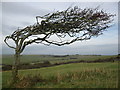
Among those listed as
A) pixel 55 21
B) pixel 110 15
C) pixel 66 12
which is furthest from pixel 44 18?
pixel 110 15

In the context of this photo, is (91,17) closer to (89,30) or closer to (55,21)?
(89,30)

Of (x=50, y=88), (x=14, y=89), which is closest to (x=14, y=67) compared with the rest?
(x=14, y=89)

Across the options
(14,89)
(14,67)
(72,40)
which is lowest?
(14,89)

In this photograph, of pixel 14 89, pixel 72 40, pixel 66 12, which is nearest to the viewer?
pixel 14 89

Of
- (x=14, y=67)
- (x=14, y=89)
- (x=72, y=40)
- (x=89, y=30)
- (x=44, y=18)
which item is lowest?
(x=14, y=89)

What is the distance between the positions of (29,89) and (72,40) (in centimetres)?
470

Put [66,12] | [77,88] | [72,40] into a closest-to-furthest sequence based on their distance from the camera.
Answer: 1. [77,88]
2. [66,12]
3. [72,40]

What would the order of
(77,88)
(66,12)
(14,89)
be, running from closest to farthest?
1. (77,88)
2. (14,89)
3. (66,12)

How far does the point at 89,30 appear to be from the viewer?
1180cm

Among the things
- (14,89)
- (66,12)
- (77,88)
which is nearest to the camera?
(77,88)

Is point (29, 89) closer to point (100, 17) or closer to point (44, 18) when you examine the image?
point (44, 18)

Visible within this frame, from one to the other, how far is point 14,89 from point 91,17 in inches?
261

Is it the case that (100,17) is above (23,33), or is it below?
above

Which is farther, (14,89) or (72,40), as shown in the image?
(72,40)
